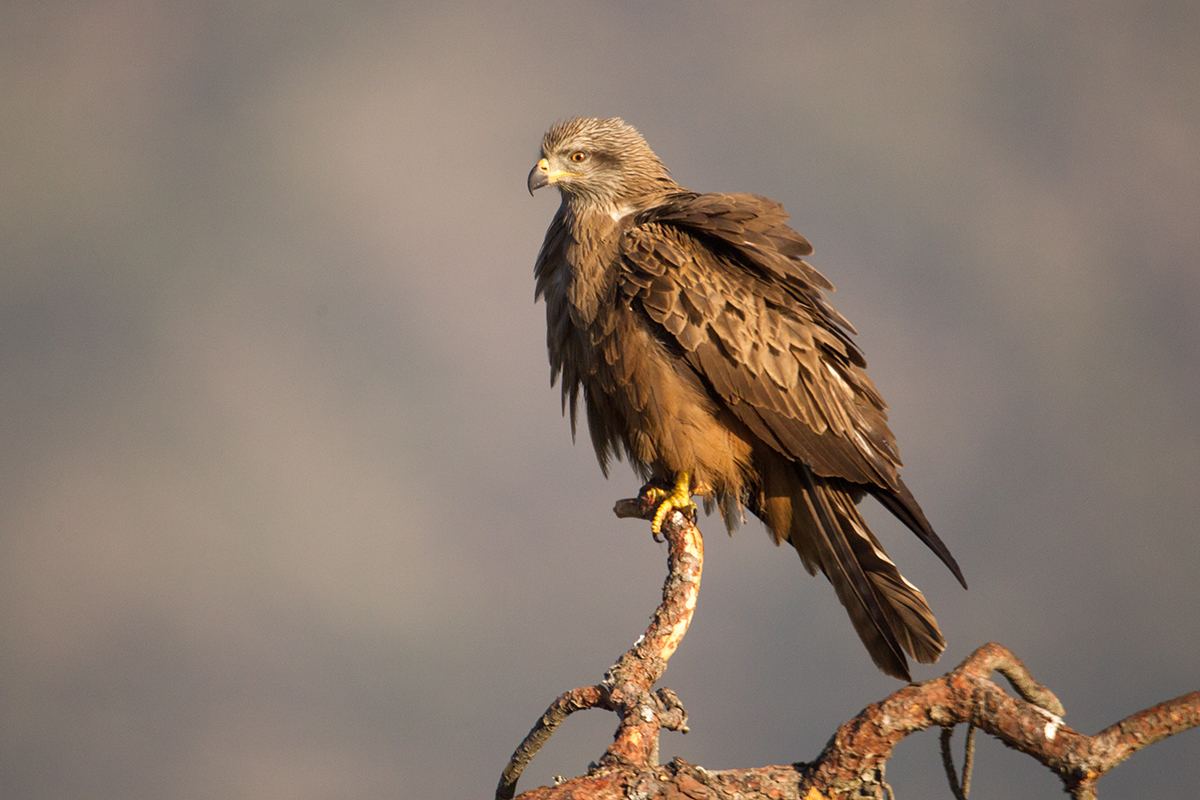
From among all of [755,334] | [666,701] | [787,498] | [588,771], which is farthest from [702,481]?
[588,771]

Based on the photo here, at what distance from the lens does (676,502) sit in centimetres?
396

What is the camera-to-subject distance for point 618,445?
170 inches

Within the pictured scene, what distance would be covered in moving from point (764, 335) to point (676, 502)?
2.40 feet

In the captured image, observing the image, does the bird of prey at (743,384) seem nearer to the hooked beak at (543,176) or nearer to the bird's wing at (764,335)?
the bird's wing at (764,335)

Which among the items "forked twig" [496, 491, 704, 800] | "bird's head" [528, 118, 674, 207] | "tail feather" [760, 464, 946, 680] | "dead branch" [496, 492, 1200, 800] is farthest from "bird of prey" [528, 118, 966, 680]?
"dead branch" [496, 492, 1200, 800]

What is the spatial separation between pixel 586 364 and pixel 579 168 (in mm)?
919

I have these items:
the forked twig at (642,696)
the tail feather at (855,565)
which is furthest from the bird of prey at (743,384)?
the forked twig at (642,696)

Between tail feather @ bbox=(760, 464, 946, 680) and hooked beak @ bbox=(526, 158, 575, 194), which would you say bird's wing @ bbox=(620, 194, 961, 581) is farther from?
hooked beak @ bbox=(526, 158, 575, 194)

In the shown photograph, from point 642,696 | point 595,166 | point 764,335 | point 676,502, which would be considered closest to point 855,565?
point 676,502

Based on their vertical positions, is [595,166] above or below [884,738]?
above

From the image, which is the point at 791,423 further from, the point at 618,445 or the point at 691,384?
the point at 618,445

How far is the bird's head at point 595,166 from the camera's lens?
4355 millimetres

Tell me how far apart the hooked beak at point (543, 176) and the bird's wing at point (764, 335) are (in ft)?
1.63

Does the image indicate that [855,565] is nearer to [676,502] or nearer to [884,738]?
[676,502]
